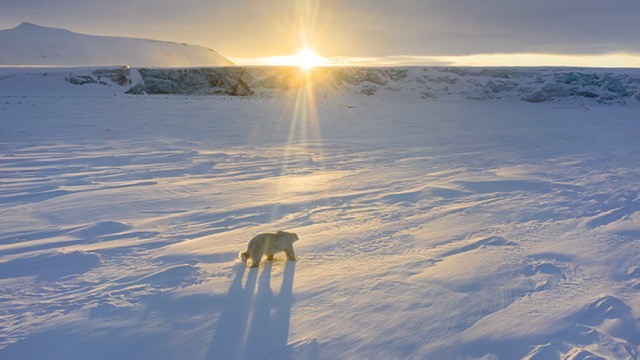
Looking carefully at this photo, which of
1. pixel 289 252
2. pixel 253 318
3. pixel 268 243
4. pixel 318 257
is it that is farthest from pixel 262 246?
pixel 253 318

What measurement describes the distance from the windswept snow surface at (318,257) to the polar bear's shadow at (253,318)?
16mm

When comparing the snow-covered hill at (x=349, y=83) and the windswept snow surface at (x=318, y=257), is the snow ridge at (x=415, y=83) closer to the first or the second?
the snow-covered hill at (x=349, y=83)

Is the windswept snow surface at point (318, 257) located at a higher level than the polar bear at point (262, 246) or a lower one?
lower

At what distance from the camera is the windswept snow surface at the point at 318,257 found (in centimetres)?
328

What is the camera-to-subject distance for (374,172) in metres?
9.73

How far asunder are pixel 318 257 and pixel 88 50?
320 feet

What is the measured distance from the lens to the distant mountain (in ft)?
258

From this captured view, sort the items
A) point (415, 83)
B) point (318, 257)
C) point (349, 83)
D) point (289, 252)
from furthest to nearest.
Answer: point (415, 83)
point (349, 83)
point (318, 257)
point (289, 252)

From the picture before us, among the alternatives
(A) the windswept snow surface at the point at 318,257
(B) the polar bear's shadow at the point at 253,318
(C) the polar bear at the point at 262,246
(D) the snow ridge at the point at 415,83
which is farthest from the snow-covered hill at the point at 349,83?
(B) the polar bear's shadow at the point at 253,318

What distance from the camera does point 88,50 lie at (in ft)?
289

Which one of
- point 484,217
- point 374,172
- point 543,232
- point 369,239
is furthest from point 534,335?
point 374,172

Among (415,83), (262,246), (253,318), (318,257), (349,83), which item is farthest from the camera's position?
(415,83)

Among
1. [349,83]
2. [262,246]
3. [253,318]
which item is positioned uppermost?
[349,83]

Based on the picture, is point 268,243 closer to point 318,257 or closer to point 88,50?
point 318,257
